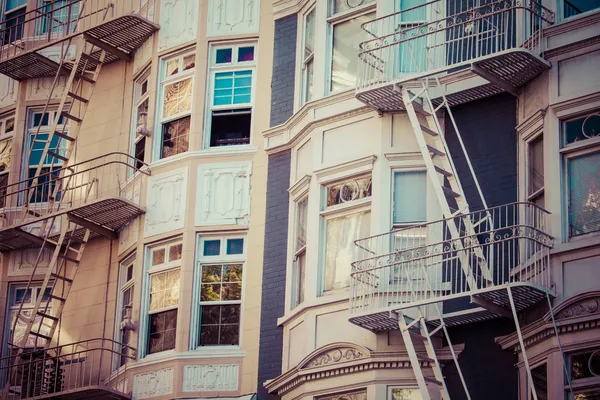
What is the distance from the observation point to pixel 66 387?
25.4m

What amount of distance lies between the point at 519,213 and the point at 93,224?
29.1 feet

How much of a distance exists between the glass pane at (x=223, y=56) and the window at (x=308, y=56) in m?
1.66

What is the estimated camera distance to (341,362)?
21047mm

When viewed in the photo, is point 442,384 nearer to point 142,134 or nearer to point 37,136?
point 142,134

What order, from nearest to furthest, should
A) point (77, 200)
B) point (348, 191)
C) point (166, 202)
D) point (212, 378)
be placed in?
point (348, 191), point (212, 378), point (166, 202), point (77, 200)

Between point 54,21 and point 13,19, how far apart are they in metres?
1.05

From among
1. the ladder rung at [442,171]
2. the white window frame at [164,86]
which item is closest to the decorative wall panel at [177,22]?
the white window frame at [164,86]

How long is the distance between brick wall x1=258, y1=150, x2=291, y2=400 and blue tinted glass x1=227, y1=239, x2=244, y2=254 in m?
0.60

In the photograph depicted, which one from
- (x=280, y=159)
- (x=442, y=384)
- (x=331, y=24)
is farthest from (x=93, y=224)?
(x=442, y=384)

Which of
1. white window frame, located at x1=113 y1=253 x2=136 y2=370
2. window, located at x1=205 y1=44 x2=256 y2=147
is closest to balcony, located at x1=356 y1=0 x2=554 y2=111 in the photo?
window, located at x1=205 y1=44 x2=256 y2=147

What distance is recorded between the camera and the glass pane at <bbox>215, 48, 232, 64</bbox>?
2534 centimetres

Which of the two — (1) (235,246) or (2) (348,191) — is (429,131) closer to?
(2) (348,191)

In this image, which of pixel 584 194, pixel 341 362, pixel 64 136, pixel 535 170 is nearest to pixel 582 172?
pixel 584 194

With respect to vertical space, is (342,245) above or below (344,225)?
below
